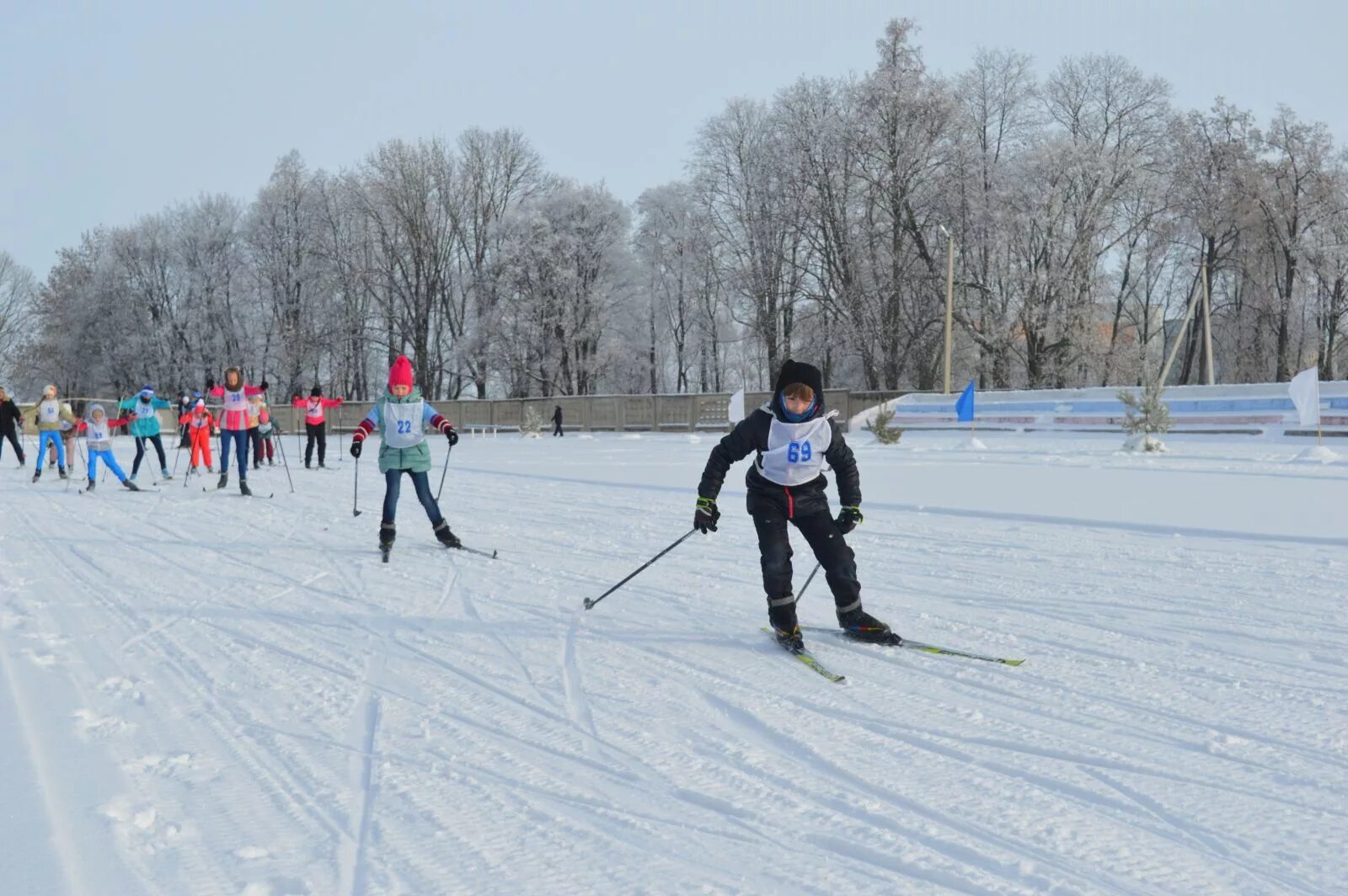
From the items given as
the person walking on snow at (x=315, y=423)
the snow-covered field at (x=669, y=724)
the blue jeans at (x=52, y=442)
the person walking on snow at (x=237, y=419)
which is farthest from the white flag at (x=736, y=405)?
the snow-covered field at (x=669, y=724)

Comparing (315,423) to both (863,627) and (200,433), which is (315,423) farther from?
(863,627)

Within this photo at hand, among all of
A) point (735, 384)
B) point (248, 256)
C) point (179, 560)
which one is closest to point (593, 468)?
point (179, 560)

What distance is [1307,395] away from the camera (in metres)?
16.6

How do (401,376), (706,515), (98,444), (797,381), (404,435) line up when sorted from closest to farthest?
(797,381), (706,515), (404,435), (401,376), (98,444)

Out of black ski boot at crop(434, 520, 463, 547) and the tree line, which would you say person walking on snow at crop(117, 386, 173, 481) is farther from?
the tree line

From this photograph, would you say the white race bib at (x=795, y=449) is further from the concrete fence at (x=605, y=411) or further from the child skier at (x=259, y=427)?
the concrete fence at (x=605, y=411)

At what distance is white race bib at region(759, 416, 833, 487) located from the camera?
16.3 feet

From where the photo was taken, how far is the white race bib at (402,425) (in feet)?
27.5

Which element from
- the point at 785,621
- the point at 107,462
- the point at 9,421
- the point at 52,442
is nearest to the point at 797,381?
the point at 785,621

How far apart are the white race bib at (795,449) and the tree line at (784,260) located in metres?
28.9

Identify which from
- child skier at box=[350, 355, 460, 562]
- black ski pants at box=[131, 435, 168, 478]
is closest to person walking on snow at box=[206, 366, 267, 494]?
black ski pants at box=[131, 435, 168, 478]

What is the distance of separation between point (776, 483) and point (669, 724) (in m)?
1.64

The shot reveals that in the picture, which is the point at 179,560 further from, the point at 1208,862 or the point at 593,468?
the point at 593,468

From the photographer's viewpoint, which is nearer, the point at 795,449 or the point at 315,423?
the point at 795,449
